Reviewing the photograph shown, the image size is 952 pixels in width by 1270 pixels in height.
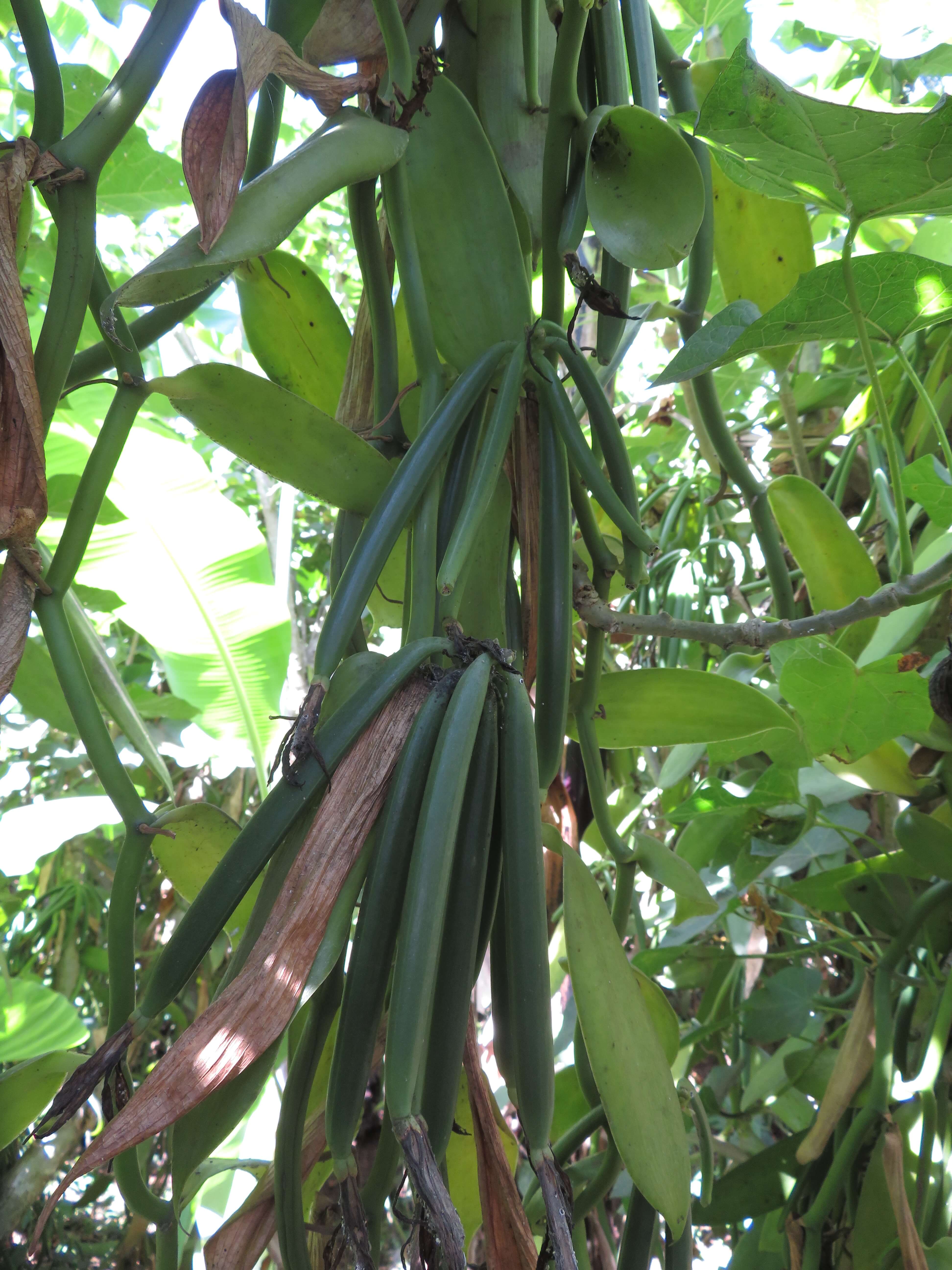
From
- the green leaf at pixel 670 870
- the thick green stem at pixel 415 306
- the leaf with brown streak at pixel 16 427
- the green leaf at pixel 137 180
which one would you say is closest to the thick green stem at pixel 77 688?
the leaf with brown streak at pixel 16 427

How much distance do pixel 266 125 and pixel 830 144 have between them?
0.75 feet

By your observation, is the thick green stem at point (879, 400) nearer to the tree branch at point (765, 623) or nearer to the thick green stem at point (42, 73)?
the tree branch at point (765, 623)

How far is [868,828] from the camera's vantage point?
81 cm

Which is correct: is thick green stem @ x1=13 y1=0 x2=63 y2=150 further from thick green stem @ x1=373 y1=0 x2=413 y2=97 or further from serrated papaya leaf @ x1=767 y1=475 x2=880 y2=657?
serrated papaya leaf @ x1=767 y1=475 x2=880 y2=657

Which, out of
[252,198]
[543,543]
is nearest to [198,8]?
[252,198]

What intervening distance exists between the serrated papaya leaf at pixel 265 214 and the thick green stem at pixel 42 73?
0.08 m

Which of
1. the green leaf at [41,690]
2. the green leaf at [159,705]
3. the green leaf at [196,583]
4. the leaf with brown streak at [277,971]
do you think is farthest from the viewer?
the green leaf at [159,705]

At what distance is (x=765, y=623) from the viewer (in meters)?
0.42

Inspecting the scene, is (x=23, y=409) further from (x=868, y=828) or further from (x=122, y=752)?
(x=122, y=752)

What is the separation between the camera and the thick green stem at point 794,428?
28.3 inches

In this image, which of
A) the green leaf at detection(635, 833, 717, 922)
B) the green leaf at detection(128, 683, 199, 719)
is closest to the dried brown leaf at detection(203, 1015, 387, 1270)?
the green leaf at detection(635, 833, 717, 922)

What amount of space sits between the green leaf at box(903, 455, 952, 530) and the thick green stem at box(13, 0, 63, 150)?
16.0 inches

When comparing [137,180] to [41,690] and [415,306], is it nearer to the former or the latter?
[41,690]

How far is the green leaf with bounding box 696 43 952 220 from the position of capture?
1.10ft
